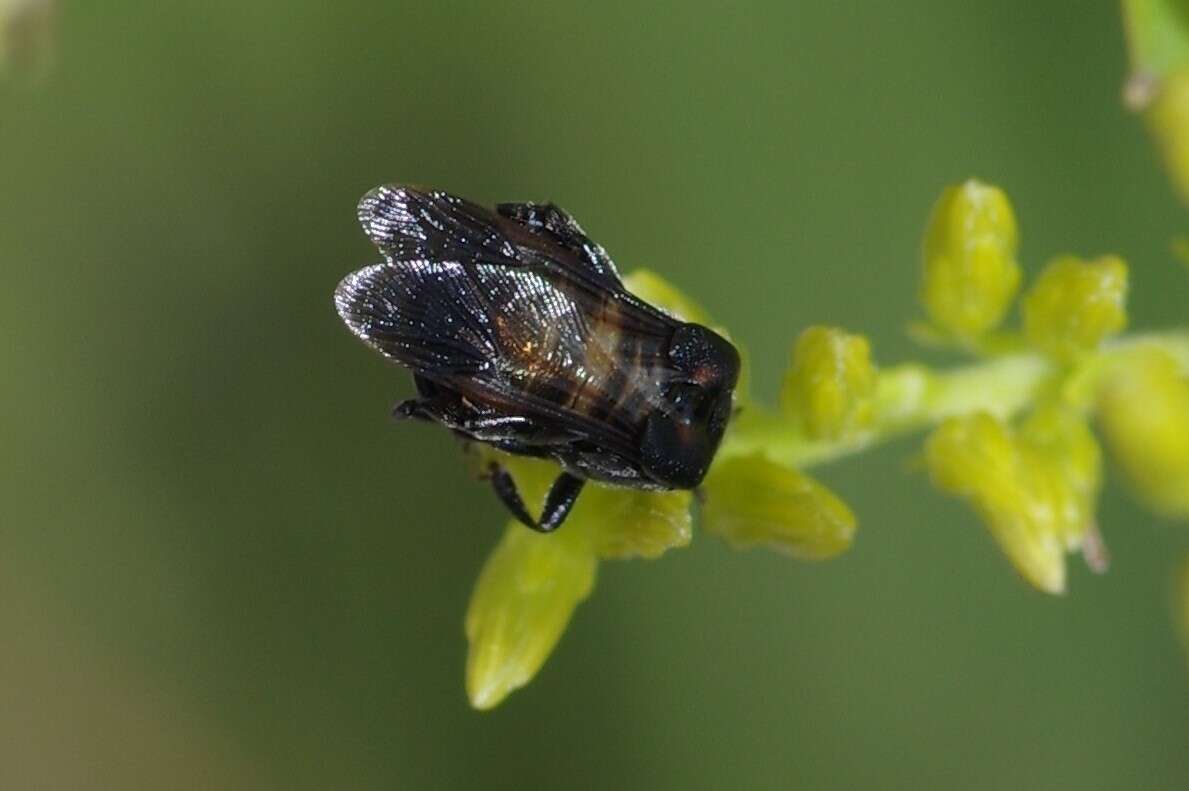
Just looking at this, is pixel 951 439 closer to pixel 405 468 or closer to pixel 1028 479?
pixel 1028 479

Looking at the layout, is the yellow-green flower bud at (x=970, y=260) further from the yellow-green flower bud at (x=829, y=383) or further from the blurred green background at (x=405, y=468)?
the blurred green background at (x=405, y=468)

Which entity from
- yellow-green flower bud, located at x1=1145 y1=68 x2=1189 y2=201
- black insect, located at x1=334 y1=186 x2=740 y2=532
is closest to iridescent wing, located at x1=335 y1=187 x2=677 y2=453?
black insect, located at x1=334 y1=186 x2=740 y2=532

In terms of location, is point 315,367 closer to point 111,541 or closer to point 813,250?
point 111,541

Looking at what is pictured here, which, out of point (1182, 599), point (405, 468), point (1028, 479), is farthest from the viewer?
point (405, 468)

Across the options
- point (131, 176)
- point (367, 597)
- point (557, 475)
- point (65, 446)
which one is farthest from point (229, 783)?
point (557, 475)

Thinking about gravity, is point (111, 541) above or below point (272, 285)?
below

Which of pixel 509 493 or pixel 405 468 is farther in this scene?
pixel 405 468

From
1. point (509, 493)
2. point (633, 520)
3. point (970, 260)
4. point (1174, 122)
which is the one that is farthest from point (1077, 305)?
point (509, 493)
